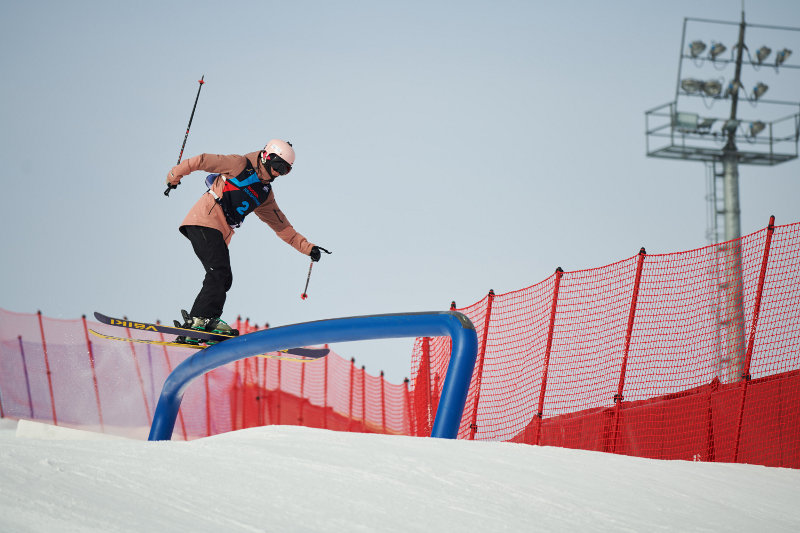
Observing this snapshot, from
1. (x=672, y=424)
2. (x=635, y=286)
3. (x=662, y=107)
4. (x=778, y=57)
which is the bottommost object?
(x=672, y=424)

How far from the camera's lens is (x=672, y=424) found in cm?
796

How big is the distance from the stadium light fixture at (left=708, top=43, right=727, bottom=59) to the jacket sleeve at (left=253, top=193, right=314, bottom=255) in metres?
25.7

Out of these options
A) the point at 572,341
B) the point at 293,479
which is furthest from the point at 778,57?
the point at 293,479

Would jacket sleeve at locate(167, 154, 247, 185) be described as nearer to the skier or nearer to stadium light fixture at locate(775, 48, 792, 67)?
the skier

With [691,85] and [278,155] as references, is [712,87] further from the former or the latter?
[278,155]

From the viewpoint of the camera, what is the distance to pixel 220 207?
21.6 feet

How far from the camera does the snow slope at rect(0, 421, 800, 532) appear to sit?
102 inches

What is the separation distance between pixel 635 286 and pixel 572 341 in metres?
0.96

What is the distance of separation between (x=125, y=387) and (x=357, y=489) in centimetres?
1347

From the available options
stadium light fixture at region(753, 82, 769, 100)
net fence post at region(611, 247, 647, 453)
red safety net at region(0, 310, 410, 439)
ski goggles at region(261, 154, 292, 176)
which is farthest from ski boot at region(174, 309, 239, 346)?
stadium light fixture at region(753, 82, 769, 100)

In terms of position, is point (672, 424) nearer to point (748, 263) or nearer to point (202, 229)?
point (748, 263)

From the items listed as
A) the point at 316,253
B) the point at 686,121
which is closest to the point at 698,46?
the point at 686,121

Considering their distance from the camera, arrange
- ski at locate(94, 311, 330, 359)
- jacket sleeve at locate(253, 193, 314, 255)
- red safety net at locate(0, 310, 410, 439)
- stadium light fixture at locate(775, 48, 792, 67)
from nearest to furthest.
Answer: ski at locate(94, 311, 330, 359) → jacket sleeve at locate(253, 193, 314, 255) → red safety net at locate(0, 310, 410, 439) → stadium light fixture at locate(775, 48, 792, 67)

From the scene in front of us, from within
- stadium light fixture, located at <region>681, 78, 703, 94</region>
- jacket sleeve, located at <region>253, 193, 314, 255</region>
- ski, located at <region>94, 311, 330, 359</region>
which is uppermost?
stadium light fixture, located at <region>681, 78, 703, 94</region>
